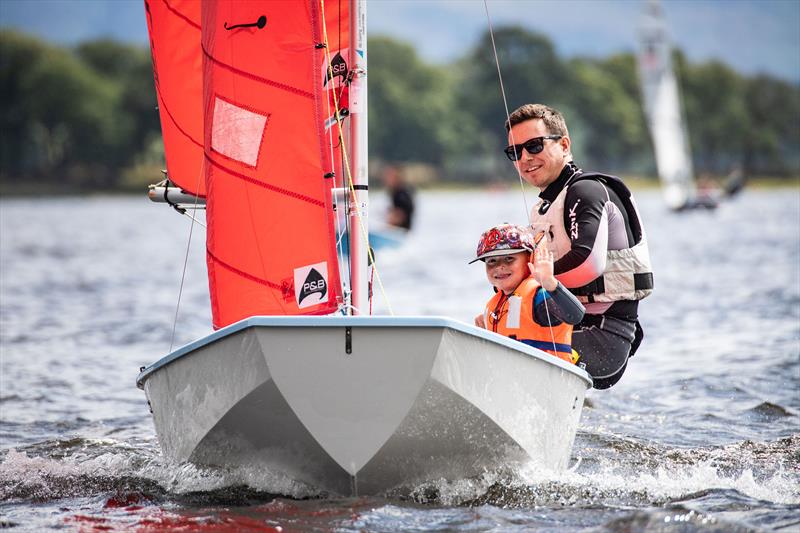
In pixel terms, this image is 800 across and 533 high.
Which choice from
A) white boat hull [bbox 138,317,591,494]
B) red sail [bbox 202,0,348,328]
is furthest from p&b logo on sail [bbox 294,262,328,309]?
white boat hull [bbox 138,317,591,494]

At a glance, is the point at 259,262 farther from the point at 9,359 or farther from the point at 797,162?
the point at 797,162

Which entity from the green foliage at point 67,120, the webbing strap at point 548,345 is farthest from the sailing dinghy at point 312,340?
the green foliage at point 67,120

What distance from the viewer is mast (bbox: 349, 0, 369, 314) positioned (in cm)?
586

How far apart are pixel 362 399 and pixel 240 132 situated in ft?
5.76

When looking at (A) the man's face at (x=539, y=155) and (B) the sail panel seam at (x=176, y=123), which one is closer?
(A) the man's face at (x=539, y=155)

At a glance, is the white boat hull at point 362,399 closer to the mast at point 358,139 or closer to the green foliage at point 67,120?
the mast at point 358,139

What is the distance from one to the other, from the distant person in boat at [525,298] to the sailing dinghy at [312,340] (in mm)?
220

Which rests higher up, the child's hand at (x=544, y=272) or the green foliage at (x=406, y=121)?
the green foliage at (x=406, y=121)

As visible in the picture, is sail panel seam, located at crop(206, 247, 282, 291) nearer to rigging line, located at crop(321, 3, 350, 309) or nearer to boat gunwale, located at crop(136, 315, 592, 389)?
rigging line, located at crop(321, 3, 350, 309)

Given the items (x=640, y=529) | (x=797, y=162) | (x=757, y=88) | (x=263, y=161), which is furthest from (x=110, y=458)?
(x=757, y=88)

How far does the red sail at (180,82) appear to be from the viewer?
700cm

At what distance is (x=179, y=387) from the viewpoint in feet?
17.5

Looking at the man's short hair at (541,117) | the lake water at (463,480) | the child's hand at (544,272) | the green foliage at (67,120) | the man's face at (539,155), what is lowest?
the lake water at (463,480)

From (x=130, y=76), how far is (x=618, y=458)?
344ft
